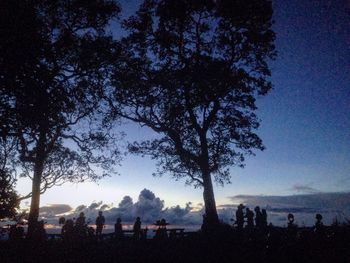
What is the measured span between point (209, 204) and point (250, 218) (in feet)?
9.92

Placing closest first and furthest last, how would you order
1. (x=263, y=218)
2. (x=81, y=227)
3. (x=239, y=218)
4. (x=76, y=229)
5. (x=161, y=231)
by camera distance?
(x=76, y=229), (x=81, y=227), (x=161, y=231), (x=263, y=218), (x=239, y=218)

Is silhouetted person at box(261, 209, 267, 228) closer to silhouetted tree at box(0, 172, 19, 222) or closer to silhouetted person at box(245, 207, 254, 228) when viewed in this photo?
silhouetted person at box(245, 207, 254, 228)

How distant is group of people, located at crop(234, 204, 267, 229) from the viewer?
20.3 metres

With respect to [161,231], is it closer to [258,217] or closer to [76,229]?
[76,229]

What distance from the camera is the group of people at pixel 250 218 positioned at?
66.5 feet

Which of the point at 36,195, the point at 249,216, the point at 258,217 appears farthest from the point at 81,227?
the point at 258,217

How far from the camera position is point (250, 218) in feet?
69.4

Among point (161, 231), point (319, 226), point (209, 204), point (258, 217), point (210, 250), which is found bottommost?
point (210, 250)

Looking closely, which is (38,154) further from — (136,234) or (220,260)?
(220,260)

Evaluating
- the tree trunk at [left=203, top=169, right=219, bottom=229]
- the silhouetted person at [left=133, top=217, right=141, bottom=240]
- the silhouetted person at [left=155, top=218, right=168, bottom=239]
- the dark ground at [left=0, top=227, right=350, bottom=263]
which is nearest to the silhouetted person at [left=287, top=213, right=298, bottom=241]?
the dark ground at [left=0, top=227, right=350, bottom=263]

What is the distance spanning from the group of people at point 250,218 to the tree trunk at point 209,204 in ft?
5.26

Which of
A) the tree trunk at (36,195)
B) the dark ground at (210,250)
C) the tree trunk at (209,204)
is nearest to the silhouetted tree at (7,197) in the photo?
the dark ground at (210,250)

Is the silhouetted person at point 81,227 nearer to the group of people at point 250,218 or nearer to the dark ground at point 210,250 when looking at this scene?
the dark ground at point 210,250

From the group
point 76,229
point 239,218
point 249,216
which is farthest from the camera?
point 249,216
